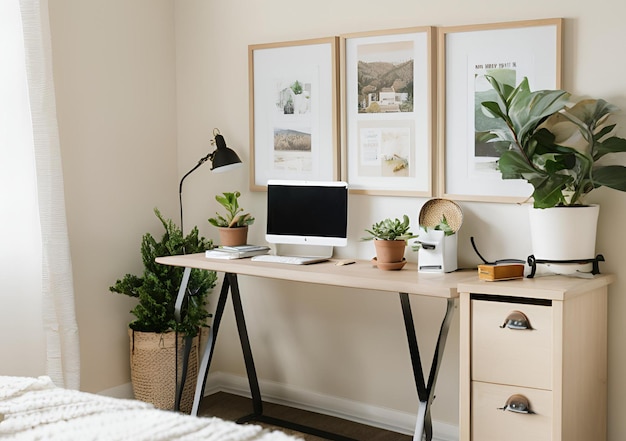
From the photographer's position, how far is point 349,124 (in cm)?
344

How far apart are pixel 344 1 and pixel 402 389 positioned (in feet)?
5.62

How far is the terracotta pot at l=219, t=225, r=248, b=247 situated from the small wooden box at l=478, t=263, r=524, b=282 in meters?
1.26

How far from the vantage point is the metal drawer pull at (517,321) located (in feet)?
8.18

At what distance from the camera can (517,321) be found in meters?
2.50

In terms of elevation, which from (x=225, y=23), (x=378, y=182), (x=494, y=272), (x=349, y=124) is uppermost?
(x=225, y=23)

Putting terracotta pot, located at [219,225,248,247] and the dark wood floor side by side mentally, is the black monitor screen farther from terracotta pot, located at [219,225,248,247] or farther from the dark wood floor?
the dark wood floor

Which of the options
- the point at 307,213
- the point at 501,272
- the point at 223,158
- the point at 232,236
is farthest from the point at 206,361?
the point at 501,272

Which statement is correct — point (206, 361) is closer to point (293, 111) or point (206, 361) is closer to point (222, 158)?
point (222, 158)

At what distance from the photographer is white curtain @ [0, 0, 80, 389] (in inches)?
126

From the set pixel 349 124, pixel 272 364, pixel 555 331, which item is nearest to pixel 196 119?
pixel 349 124

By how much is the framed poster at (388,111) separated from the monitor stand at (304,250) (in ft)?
1.02

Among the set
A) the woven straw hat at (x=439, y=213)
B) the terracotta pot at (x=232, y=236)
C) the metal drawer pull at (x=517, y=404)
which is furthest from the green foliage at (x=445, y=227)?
the terracotta pot at (x=232, y=236)

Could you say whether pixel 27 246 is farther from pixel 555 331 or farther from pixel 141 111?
pixel 555 331

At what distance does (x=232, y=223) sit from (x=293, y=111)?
59cm
